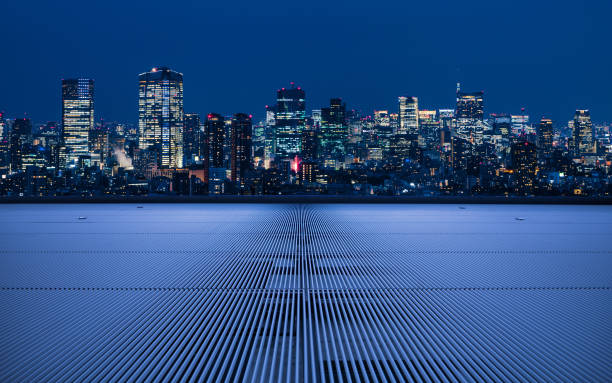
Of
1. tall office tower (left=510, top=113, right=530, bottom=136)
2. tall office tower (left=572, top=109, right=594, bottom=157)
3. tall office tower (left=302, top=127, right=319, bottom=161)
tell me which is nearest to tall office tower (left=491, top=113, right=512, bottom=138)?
tall office tower (left=510, top=113, right=530, bottom=136)

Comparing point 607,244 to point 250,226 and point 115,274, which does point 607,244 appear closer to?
point 250,226

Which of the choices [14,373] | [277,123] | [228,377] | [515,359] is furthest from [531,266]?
[277,123]

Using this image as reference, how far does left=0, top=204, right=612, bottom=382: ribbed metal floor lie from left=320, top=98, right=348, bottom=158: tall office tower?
42.2 metres

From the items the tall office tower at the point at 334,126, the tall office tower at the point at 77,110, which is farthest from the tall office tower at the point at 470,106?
the tall office tower at the point at 77,110

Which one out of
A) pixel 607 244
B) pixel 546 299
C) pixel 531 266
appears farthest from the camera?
pixel 607 244

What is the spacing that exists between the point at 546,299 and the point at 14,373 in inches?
144

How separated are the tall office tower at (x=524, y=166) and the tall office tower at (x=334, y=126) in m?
28.2

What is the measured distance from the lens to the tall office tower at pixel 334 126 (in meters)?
51.3

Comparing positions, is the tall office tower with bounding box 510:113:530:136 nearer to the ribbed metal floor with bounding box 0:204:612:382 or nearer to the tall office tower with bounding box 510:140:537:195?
the tall office tower with bounding box 510:140:537:195

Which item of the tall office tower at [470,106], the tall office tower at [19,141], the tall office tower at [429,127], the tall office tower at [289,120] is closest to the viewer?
the tall office tower at [19,141]

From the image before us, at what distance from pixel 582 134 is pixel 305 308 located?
30.3m

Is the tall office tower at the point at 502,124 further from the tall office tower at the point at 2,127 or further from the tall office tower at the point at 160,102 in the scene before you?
the tall office tower at the point at 2,127

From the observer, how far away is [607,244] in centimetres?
633

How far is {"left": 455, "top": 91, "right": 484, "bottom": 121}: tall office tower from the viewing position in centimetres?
A: 6372
